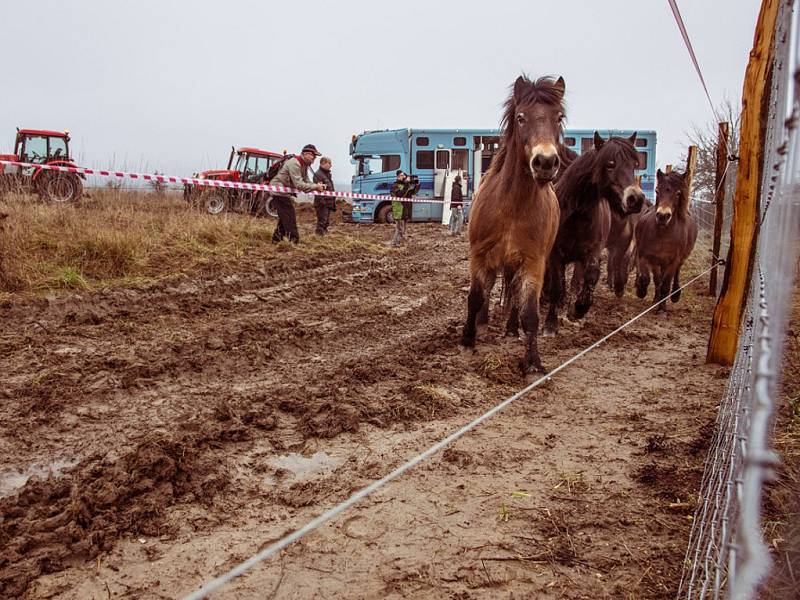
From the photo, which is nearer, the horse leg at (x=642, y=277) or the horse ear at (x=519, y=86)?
the horse ear at (x=519, y=86)

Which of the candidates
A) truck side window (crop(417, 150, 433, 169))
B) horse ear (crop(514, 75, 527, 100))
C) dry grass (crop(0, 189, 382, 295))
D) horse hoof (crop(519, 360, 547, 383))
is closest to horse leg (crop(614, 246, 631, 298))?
horse hoof (crop(519, 360, 547, 383))

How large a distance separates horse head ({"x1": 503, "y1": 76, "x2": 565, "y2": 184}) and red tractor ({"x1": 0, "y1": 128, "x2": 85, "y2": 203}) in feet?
44.8

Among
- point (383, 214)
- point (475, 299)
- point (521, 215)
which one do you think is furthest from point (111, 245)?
point (383, 214)

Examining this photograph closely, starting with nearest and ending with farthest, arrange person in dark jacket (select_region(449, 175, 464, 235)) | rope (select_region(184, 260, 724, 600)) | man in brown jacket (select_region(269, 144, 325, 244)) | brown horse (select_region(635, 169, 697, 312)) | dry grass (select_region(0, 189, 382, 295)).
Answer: rope (select_region(184, 260, 724, 600)) < dry grass (select_region(0, 189, 382, 295)) < brown horse (select_region(635, 169, 697, 312)) < man in brown jacket (select_region(269, 144, 325, 244)) < person in dark jacket (select_region(449, 175, 464, 235))

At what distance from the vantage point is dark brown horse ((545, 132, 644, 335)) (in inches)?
237

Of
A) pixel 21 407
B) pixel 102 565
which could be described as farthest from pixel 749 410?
pixel 21 407

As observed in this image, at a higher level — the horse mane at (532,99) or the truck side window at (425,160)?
the truck side window at (425,160)

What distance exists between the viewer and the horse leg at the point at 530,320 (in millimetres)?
4805

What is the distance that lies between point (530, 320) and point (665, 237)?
14.2ft

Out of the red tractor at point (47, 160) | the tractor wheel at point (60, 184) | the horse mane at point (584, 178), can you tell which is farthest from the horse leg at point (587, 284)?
the tractor wheel at point (60, 184)

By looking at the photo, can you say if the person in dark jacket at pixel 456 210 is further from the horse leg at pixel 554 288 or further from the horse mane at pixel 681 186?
the horse leg at pixel 554 288

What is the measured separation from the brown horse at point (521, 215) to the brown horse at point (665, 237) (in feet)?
11.6

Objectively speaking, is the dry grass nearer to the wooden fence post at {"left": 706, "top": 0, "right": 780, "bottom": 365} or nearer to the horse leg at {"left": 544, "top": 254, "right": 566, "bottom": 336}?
the horse leg at {"left": 544, "top": 254, "right": 566, "bottom": 336}

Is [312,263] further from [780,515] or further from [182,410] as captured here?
[780,515]
